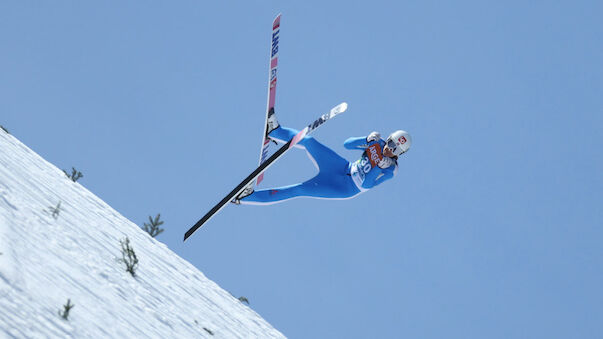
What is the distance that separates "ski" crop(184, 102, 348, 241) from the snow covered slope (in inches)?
44.8

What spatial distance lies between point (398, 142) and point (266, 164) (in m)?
1.73

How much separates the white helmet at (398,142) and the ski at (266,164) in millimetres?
915

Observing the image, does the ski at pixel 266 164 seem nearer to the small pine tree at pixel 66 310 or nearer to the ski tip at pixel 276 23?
the ski tip at pixel 276 23

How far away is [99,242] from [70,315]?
1772mm

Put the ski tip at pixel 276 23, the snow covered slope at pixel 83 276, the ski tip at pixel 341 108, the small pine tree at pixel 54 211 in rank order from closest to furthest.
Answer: the snow covered slope at pixel 83 276, the small pine tree at pixel 54 211, the ski tip at pixel 341 108, the ski tip at pixel 276 23

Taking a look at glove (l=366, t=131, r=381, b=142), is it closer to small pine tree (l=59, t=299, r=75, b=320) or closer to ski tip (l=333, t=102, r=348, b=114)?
ski tip (l=333, t=102, r=348, b=114)

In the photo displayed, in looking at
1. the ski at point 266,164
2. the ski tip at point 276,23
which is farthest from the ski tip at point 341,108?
the ski tip at point 276,23

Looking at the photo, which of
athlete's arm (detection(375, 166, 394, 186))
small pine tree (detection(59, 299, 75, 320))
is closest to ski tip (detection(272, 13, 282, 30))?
athlete's arm (detection(375, 166, 394, 186))

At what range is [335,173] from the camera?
9.10 m

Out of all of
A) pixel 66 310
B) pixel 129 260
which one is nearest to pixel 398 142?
pixel 129 260

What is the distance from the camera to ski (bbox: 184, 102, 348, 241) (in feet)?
27.2

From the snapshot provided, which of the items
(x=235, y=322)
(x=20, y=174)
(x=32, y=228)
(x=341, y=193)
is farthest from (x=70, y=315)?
(x=341, y=193)

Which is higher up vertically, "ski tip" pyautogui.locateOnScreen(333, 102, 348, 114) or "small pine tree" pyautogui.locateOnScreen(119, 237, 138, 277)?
"ski tip" pyautogui.locateOnScreen(333, 102, 348, 114)

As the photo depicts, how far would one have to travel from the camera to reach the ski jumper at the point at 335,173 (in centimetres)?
881
